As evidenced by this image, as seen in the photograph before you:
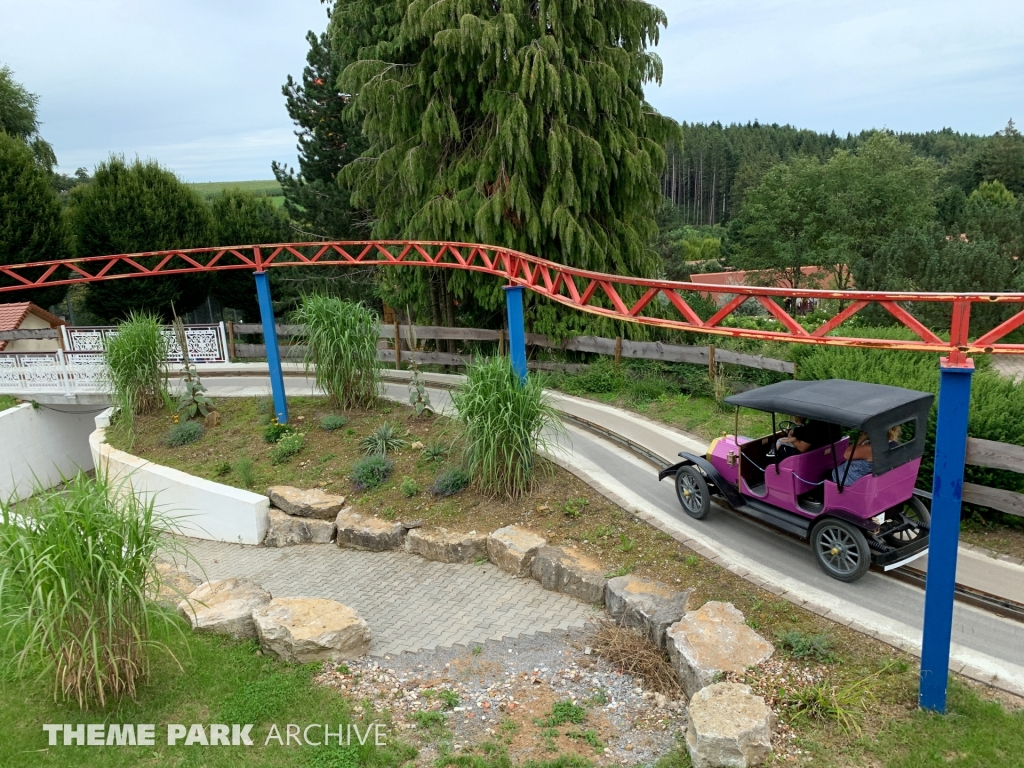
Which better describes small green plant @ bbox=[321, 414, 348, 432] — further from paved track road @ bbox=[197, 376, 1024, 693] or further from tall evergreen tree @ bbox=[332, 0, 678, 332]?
tall evergreen tree @ bbox=[332, 0, 678, 332]

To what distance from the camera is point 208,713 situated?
5453 millimetres

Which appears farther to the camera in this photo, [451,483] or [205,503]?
[205,503]

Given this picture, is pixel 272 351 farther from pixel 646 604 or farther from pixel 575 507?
pixel 646 604

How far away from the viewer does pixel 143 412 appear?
13.6 metres

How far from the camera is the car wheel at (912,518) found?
6859mm

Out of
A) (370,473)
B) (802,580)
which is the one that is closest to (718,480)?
(802,580)

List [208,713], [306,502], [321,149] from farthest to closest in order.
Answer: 1. [321,149]
2. [306,502]
3. [208,713]

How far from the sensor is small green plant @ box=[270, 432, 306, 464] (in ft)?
37.4

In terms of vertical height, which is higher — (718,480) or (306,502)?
(718,480)

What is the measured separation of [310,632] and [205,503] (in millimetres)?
5160

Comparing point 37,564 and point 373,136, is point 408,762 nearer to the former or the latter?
point 37,564

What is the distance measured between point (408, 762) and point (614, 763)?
150cm

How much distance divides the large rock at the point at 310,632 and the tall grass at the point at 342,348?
19.6 ft

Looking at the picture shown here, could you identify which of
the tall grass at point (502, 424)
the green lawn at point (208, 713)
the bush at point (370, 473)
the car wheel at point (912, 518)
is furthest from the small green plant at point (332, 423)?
the car wheel at point (912, 518)
